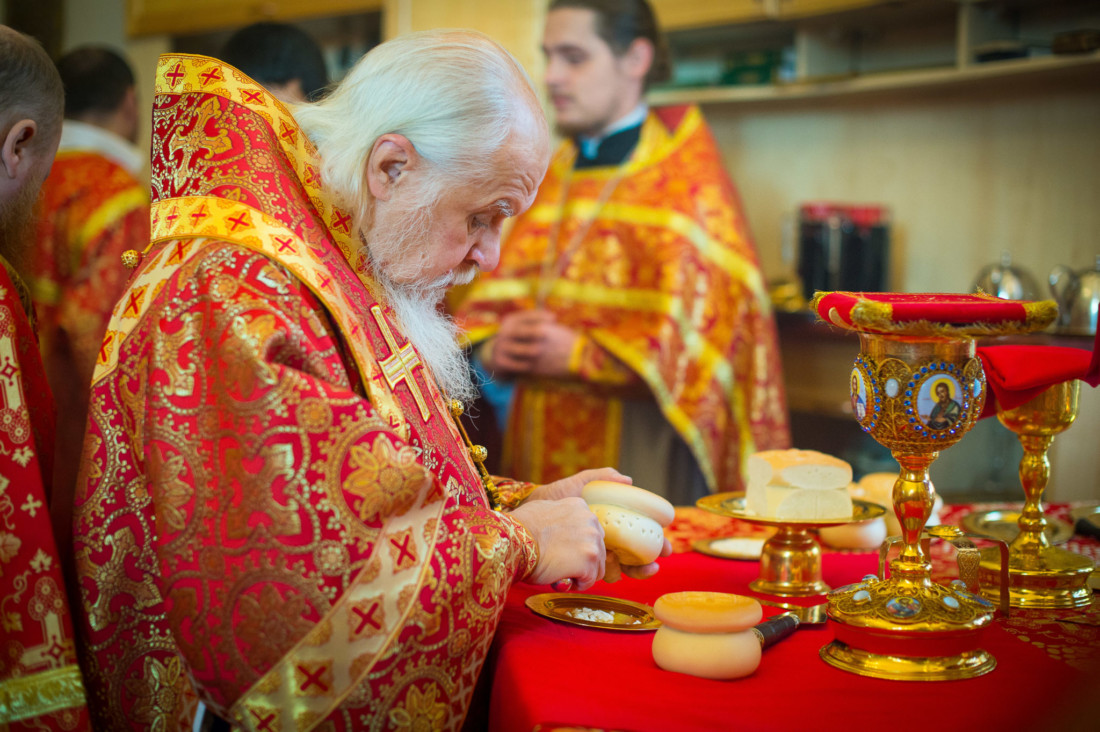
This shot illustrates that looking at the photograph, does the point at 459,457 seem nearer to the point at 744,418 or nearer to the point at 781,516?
the point at 781,516

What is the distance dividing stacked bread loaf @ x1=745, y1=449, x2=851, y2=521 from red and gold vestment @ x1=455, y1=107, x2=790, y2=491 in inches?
75.3

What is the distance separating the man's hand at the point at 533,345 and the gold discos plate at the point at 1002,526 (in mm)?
1789

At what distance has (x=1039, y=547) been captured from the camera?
1527 mm

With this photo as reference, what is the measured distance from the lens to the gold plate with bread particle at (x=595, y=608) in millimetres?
1320

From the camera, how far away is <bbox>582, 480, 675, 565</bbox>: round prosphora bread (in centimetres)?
139

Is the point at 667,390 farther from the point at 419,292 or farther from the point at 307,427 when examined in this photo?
the point at 307,427

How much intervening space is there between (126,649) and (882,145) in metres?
4.07

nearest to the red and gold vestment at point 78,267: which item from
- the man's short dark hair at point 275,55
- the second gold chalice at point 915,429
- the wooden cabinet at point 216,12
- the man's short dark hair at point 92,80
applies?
the man's short dark hair at point 92,80

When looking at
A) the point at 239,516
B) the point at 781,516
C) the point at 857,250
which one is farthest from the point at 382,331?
the point at 857,250

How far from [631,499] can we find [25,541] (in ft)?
2.61

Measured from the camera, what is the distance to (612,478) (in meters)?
1.58

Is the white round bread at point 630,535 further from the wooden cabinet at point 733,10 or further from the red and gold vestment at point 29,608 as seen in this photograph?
the wooden cabinet at point 733,10

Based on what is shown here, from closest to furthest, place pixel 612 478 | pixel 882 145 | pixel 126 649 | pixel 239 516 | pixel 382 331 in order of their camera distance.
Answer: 1. pixel 239 516
2. pixel 126 649
3. pixel 382 331
4. pixel 612 478
5. pixel 882 145

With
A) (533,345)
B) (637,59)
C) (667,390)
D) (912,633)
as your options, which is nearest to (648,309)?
(667,390)
